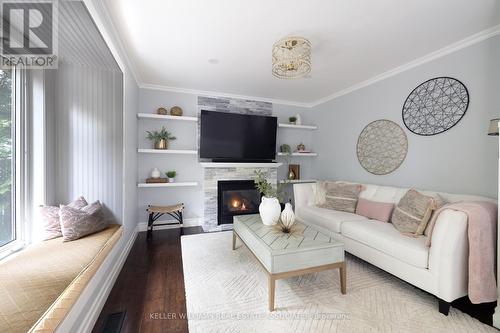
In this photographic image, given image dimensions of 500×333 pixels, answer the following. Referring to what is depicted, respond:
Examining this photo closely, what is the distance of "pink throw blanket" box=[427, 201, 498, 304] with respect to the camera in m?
1.59

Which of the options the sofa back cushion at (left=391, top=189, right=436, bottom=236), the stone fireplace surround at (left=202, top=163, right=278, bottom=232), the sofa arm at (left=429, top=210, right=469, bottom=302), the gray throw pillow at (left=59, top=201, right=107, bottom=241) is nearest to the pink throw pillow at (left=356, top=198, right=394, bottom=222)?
the sofa back cushion at (left=391, top=189, right=436, bottom=236)

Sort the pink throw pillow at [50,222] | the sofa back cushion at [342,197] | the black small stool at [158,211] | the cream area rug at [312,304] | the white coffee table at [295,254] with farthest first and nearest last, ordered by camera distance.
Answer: the black small stool at [158,211] → the sofa back cushion at [342,197] → the pink throw pillow at [50,222] → the white coffee table at [295,254] → the cream area rug at [312,304]

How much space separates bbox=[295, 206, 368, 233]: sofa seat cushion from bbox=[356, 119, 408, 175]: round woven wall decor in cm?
89

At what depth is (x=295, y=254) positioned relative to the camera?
172cm

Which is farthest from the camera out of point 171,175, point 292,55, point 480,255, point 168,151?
point 171,175

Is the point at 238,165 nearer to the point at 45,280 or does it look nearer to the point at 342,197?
the point at 342,197

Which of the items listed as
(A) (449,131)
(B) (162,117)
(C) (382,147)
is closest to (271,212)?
(C) (382,147)

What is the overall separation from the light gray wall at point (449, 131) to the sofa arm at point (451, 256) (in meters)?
0.86

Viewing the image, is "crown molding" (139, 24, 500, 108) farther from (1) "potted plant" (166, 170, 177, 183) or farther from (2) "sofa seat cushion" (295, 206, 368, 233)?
(2) "sofa seat cushion" (295, 206, 368, 233)

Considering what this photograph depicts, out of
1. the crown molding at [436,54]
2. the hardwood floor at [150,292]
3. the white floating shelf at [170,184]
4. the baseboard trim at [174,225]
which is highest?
the crown molding at [436,54]

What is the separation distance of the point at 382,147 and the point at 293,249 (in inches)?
90.7

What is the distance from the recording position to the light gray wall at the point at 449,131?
6.83ft
